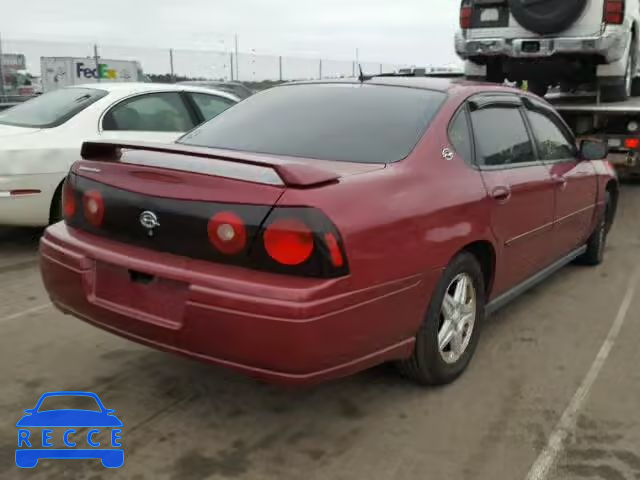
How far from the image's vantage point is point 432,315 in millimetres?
3061

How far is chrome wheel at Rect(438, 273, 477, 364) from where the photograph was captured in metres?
3.25

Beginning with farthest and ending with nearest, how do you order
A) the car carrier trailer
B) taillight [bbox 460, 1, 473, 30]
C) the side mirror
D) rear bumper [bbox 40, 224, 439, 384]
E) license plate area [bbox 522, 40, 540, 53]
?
1. taillight [bbox 460, 1, 473, 30]
2. the car carrier trailer
3. license plate area [bbox 522, 40, 540, 53]
4. the side mirror
5. rear bumper [bbox 40, 224, 439, 384]

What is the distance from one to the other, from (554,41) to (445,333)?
6.77 meters

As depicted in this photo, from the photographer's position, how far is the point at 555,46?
8.80 m

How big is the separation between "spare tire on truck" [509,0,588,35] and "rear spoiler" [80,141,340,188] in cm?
714

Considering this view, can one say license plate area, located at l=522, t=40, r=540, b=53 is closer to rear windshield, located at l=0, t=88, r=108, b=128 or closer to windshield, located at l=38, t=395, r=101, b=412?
rear windshield, located at l=0, t=88, r=108, b=128

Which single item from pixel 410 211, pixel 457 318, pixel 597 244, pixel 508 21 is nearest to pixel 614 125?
pixel 508 21

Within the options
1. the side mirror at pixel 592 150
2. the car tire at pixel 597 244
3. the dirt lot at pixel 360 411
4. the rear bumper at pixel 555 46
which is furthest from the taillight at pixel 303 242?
the rear bumper at pixel 555 46

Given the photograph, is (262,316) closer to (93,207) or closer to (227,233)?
(227,233)

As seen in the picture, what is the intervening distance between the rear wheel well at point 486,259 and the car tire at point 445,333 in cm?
8

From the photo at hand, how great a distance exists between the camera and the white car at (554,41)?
8680 millimetres

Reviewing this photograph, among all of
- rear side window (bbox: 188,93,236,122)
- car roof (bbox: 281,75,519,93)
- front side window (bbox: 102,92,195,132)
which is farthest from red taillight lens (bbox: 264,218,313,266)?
rear side window (bbox: 188,93,236,122)

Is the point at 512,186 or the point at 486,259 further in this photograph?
the point at 512,186

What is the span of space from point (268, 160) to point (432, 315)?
1.04 metres
